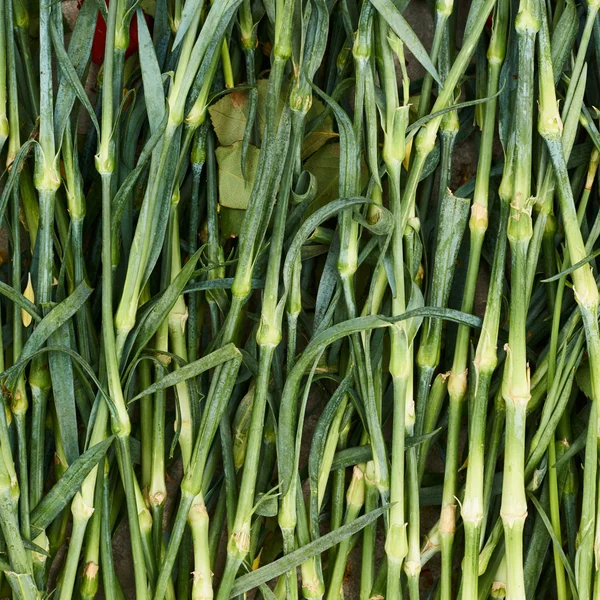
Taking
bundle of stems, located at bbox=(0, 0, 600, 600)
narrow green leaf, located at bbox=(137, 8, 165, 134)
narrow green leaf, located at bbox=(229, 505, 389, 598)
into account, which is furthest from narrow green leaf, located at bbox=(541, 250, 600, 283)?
narrow green leaf, located at bbox=(137, 8, 165, 134)

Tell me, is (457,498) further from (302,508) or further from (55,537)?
(55,537)

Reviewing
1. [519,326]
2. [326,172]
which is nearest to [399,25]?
[326,172]

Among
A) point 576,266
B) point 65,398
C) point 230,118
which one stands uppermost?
point 230,118

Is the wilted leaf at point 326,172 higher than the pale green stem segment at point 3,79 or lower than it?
lower

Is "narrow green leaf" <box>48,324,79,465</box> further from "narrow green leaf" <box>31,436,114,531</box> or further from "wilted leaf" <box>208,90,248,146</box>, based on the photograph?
"wilted leaf" <box>208,90,248,146</box>

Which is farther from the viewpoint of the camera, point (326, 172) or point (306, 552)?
point (326, 172)

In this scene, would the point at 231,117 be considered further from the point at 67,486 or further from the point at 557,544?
the point at 557,544

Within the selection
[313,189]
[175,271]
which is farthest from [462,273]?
[175,271]

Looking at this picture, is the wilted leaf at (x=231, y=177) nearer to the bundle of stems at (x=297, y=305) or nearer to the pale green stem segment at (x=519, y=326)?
the bundle of stems at (x=297, y=305)

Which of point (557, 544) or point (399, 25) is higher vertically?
point (399, 25)

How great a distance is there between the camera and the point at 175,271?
0.72 metres

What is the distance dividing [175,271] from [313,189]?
0.51 feet

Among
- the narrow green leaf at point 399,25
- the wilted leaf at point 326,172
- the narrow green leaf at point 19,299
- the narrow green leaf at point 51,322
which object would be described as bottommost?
the narrow green leaf at point 51,322

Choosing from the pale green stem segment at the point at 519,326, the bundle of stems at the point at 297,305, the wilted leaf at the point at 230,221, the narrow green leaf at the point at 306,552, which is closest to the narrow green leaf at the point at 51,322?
the bundle of stems at the point at 297,305
